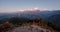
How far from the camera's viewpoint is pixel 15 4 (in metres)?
1.45

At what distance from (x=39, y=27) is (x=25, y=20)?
225 millimetres

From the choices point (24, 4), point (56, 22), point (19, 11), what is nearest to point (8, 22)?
point (19, 11)

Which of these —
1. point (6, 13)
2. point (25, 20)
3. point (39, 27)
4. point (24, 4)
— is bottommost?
point (39, 27)

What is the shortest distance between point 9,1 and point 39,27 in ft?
1.89

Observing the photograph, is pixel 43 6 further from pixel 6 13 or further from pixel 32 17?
pixel 6 13

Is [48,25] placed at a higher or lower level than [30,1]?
lower

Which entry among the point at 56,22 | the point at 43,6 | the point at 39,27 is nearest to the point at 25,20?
the point at 39,27

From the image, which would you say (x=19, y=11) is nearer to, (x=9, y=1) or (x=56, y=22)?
(x=9, y=1)

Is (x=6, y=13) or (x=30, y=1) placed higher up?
(x=30, y=1)

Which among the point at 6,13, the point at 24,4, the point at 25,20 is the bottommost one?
the point at 25,20

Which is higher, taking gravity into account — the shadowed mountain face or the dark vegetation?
the shadowed mountain face

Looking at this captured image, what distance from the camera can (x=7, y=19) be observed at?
1.42 m

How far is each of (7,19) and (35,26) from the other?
0.41 metres

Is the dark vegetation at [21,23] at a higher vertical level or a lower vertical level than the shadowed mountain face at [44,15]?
lower
